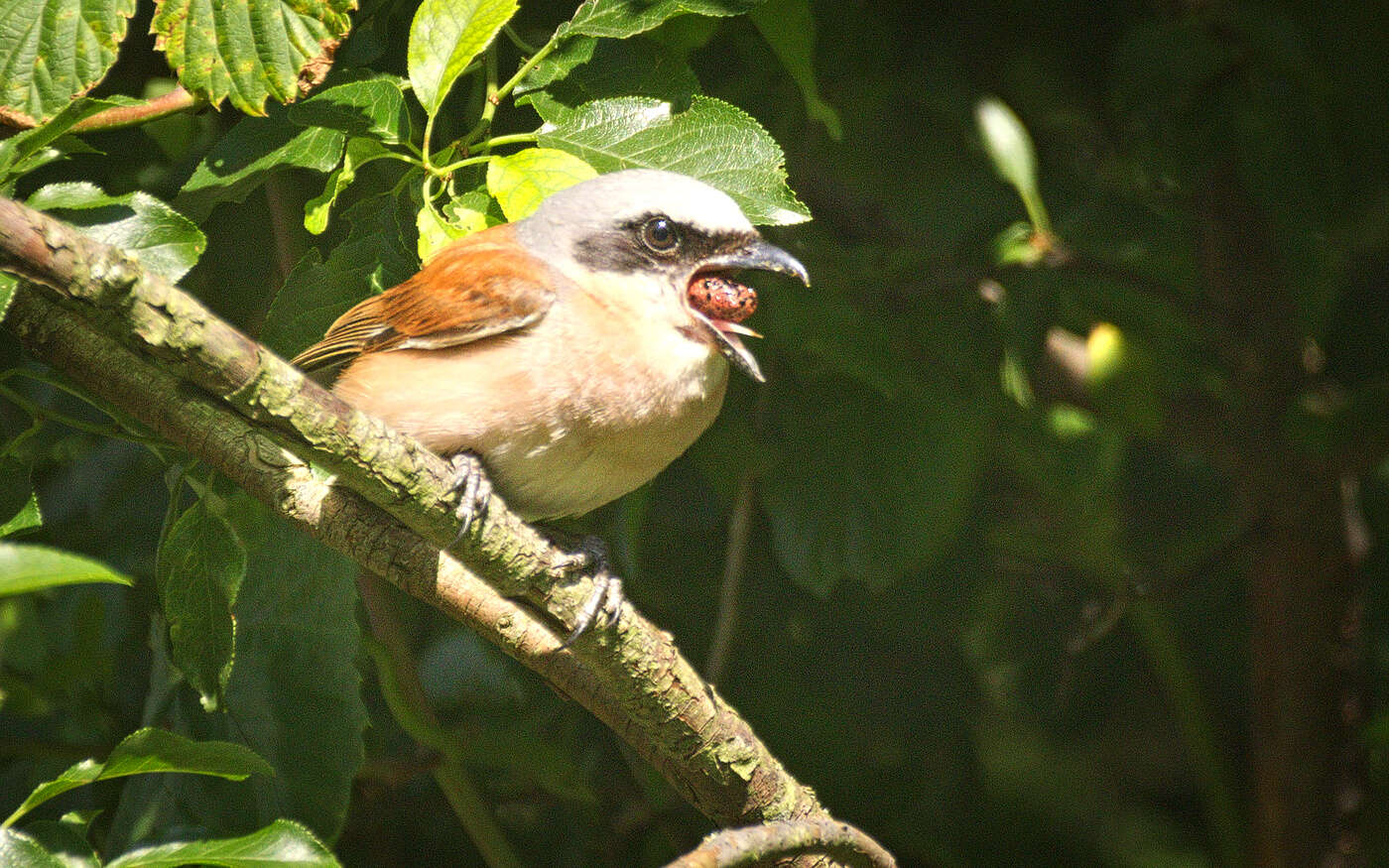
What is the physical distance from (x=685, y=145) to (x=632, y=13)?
270mm

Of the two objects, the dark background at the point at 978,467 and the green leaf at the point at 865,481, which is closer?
the dark background at the point at 978,467

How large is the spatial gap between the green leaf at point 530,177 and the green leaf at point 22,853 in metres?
1.36

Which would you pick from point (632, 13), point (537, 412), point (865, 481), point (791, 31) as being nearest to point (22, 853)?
point (537, 412)

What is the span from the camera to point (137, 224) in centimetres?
232

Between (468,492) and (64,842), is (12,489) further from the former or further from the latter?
(468,492)

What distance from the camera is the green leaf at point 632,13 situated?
2443 mm

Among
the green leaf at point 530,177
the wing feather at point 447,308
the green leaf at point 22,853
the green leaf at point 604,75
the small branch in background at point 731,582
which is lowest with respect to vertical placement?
the small branch in background at point 731,582

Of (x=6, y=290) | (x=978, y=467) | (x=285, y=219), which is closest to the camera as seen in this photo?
(x=6, y=290)

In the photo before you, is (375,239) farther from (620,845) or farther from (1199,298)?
(1199,298)

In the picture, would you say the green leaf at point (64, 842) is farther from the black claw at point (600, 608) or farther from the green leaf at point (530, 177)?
the green leaf at point (530, 177)

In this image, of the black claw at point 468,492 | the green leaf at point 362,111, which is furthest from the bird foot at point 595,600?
the green leaf at point 362,111

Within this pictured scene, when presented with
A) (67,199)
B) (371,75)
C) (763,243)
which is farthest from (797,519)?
(67,199)

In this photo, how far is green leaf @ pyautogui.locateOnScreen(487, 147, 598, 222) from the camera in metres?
2.29

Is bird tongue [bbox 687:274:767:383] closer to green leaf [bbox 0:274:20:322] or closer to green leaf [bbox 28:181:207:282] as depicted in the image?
green leaf [bbox 28:181:207:282]
